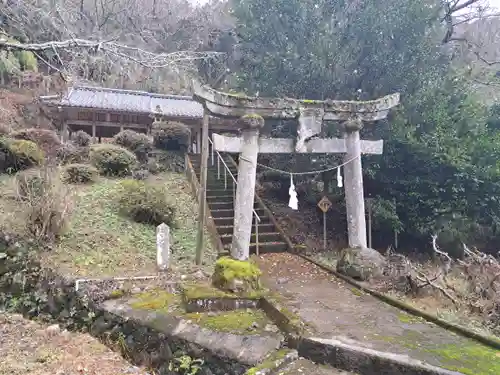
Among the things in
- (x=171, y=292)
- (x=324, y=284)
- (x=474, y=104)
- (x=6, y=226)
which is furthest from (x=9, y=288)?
(x=474, y=104)

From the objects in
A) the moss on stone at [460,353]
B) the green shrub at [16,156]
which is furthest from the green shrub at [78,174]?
the moss on stone at [460,353]

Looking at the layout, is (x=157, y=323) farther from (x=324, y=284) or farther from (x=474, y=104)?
(x=474, y=104)

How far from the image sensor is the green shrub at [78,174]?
10.7m

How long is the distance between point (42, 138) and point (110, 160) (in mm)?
2846

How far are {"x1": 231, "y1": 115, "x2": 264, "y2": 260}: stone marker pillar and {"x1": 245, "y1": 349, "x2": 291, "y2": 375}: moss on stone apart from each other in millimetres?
3977

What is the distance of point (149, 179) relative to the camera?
12891mm

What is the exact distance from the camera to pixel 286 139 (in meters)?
8.59

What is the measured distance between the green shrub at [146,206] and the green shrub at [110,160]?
301 cm

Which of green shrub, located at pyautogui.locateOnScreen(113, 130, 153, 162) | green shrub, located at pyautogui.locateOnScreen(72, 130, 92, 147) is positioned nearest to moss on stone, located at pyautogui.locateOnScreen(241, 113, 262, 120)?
green shrub, located at pyautogui.locateOnScreen(113, 130, 153, 162)

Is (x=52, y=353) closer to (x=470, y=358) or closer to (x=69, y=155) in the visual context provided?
(x=470, y=358)

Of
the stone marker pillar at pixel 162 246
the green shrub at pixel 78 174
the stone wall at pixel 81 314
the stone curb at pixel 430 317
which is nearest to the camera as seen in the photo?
the stone curb at pixel 430 317

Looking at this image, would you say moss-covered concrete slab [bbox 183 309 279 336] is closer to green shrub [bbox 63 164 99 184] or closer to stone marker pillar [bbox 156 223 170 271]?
stone marker pillar [bbox 156 223 170 271]

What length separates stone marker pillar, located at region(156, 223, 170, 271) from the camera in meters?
6.55

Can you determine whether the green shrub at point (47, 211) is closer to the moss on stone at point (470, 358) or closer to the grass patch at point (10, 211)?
the grass patch at point (10, 211)
